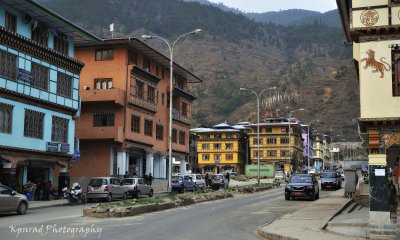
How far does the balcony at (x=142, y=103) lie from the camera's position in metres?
52.4

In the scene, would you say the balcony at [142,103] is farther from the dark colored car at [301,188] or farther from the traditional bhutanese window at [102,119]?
the dark colored car at [301,188]

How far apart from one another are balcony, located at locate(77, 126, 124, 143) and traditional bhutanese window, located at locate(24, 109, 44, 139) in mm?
11244

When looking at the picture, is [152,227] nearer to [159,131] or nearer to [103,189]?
[103,189]

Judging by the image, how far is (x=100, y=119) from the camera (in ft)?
171

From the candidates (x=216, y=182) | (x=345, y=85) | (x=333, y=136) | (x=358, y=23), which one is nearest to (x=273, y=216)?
(x=358, y=23)

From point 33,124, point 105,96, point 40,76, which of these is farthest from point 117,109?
point 33,124

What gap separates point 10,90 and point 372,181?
84.2 feet

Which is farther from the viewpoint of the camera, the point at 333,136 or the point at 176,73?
the point at 333,136

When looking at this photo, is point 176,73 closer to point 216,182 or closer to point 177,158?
point 177,158

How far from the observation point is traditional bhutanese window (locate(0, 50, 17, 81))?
34.4m

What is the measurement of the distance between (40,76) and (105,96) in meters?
11.9

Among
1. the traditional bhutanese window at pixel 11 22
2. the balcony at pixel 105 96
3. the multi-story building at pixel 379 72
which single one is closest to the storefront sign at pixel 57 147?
the traditional bhutanese window at pixel 11 22

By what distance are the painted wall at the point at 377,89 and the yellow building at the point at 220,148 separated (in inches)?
3834

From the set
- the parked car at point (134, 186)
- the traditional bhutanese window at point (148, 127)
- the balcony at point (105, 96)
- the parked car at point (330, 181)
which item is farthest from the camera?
the traditional bhutanese window at point (148, 127)
